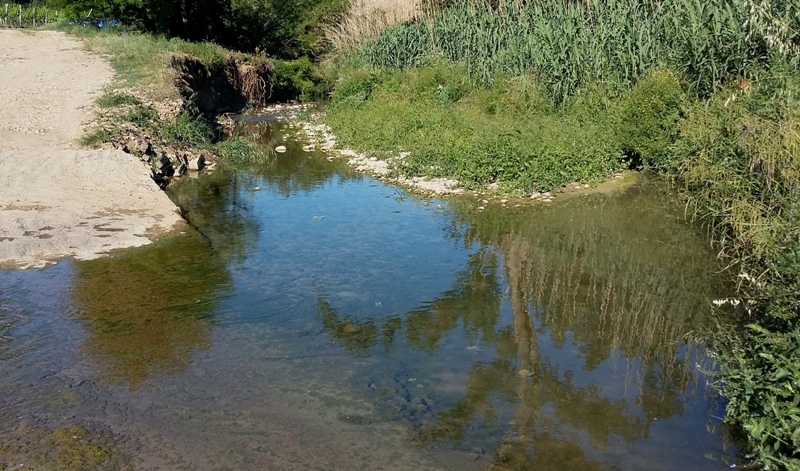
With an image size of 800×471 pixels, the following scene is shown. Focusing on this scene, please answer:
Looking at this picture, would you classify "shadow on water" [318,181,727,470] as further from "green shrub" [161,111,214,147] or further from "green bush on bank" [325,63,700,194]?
"green shrub" [161,111,214,147]

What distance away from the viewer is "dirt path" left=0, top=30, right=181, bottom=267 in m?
8.55

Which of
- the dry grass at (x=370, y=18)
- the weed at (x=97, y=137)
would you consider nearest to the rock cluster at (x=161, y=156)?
the weed at (x=97, y=137)

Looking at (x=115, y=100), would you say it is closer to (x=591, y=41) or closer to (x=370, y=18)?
(x=591, y=41)

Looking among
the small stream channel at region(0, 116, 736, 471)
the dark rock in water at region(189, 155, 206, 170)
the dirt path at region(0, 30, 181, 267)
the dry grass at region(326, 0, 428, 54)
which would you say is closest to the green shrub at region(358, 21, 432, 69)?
the dry grass at region(326, 0, 428, 54)

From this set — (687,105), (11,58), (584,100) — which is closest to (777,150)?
(687,105)

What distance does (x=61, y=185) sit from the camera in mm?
10359

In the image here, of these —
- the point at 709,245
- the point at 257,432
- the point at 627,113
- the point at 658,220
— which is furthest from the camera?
the point at 627,113

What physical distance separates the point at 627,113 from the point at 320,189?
16.2 feet

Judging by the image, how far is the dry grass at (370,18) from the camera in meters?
22.0

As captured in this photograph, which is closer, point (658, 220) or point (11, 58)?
point (658, 220)

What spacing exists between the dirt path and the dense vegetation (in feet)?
14.1

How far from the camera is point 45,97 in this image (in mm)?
15102

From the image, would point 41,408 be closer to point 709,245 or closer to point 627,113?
point 709,245

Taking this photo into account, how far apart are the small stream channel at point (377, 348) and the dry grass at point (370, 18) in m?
13.6
